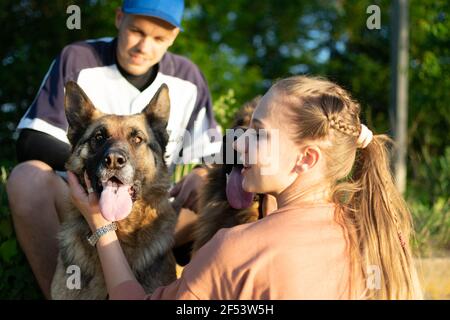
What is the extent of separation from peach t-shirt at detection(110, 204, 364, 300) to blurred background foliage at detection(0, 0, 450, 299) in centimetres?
89

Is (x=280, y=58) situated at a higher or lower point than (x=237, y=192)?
higher

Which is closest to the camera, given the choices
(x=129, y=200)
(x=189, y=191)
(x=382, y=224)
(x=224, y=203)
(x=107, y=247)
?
(x=382, y=224)

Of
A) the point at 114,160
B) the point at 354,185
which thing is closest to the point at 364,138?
the point at 354,185

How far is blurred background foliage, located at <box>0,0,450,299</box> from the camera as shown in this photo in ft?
18.1

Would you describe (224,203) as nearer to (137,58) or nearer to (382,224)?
(137,58)

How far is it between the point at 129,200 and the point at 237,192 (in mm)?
567

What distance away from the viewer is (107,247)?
2.54 metres

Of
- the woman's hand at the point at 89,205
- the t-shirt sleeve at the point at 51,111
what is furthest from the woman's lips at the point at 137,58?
the woman's hand at the point at 89,205

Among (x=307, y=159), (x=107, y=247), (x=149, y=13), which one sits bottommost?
(x=107, y=247)

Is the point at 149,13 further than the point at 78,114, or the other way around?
the point at 149,13

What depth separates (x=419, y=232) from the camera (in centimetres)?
525

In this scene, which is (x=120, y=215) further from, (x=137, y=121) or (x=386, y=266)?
(x=386, y=266)

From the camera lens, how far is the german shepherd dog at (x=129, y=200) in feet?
9.61
